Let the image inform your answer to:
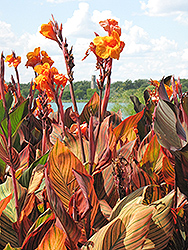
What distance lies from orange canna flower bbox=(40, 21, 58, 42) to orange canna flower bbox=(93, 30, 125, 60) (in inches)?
5.1

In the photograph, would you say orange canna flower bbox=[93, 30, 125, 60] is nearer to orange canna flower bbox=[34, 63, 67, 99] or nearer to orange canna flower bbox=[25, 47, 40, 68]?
orange canna flower bbox=[34, 63, 67, 99]

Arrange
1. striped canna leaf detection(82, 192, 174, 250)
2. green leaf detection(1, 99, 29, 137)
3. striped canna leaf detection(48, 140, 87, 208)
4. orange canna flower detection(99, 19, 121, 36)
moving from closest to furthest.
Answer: striped canna leaf detection(82, 192, 174, 250) → striped canna leaf detection(48, 140, 87, 208) → orange canna flower detection(99, 19, 121, 36) → green leaf detection(1, 99, 29, 137)

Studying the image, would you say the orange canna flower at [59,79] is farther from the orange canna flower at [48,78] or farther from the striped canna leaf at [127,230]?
the striped canna leaf at [127,230]

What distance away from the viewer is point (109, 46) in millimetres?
738

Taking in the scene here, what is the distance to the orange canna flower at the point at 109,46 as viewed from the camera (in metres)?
0.72

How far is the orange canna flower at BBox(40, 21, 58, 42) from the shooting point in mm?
812

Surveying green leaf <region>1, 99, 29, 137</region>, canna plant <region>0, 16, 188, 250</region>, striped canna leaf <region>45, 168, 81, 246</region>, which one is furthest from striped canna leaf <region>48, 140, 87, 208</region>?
green leaf <region>1, 99, 29, 137</region>

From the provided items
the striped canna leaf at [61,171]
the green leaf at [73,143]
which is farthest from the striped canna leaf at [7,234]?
the green leaf at [73,143]

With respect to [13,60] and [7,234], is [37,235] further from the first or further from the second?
[13,60]

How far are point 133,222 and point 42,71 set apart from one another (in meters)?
0.52

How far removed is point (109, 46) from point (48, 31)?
19 centimetres

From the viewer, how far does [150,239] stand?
22.6 inches

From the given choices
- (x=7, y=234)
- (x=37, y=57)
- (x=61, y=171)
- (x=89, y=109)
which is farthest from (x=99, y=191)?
(x=89, y=109)

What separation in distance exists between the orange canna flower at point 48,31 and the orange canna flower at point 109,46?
130 mm
